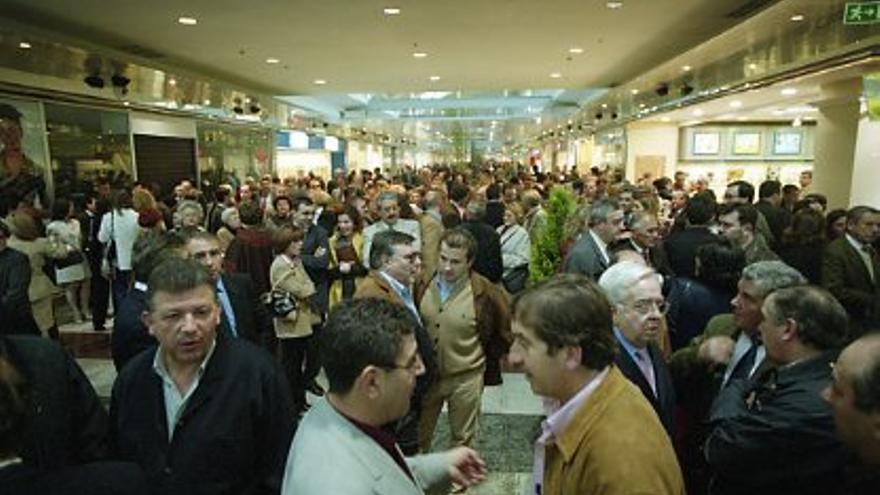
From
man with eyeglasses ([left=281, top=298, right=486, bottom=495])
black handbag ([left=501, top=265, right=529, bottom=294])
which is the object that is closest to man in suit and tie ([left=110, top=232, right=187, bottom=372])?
man with eyeglasses ([left=281, top=298, right=486, bottom=495])

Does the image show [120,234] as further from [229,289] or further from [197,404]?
[197,404]

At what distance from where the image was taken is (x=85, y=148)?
34.8ft

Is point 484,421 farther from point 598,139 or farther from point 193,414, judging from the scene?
point 598,139

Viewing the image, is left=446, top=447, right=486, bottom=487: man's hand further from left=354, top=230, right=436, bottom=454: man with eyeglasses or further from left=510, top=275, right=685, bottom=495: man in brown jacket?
left=354, top=230, right=436, bottom=454: man with eyeglasses

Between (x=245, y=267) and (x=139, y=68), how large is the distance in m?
8.19

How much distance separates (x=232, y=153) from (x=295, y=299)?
13.6 meters

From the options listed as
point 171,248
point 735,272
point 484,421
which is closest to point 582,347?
point 735,272

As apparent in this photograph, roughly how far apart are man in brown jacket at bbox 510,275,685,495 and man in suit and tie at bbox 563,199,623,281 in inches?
107

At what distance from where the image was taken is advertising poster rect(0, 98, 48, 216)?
8477 millimetres

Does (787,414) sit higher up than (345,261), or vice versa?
(787,414)

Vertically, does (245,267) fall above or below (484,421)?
above

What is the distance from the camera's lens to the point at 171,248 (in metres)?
3.22

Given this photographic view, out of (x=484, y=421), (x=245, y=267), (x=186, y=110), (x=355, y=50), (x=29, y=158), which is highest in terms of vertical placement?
(x=355, y=50)

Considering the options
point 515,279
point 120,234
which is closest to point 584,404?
point 515,279
